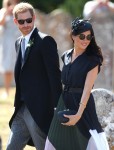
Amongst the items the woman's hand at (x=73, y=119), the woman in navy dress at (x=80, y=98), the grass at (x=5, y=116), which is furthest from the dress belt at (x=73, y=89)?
the grass at (x=5, y=116)

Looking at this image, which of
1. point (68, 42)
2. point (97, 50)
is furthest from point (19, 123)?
point (68, 42)

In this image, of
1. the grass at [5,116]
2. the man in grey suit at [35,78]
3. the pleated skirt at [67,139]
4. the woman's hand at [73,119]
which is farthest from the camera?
the grass at [5,116]

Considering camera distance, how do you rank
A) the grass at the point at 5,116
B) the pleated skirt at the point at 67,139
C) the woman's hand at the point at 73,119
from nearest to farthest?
1. the woman's hand at the point at 73,119
2. the pleated skirt at the point at 67,139
3. the grass at the point at 5,116

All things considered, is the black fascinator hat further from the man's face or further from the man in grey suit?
the man's face

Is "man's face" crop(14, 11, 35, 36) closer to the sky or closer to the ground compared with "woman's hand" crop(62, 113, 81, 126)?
closer to the sky

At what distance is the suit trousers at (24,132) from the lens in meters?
6.44

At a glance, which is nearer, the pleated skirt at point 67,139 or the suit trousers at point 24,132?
the pleated skirt at point 67,139

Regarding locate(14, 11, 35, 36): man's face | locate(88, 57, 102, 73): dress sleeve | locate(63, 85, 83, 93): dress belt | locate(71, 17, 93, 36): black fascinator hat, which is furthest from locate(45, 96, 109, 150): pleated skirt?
locate(14, 11, 35, 36): man's face

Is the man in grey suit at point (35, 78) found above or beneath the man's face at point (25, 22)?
beneath

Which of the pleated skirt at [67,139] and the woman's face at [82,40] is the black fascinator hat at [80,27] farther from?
the pleated skirt at [67,139]

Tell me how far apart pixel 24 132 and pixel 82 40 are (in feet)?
3.28

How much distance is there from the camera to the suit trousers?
644 centimetres

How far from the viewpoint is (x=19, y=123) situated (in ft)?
21.6

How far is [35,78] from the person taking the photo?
6438 mm
